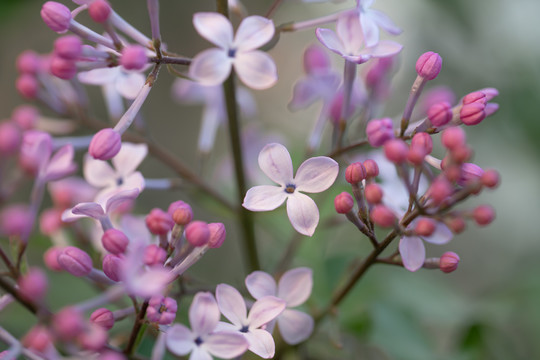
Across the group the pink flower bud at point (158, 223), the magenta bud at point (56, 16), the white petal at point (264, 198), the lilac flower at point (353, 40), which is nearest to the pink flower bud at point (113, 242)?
the pink flower bud at point (158, 223)

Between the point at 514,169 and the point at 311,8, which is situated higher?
the point at 311,8

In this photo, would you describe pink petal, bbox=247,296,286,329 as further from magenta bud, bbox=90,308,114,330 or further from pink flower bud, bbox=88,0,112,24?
pink flower bud, bbox=88,0,112,24

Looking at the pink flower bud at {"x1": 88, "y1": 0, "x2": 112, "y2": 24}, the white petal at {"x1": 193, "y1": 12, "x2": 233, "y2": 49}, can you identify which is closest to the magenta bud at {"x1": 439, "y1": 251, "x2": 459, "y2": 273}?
the white petal at {"x1": 193, "y1": 12, "x2": 233, "y2": 49}

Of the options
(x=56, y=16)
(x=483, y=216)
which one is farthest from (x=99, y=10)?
(x=483, y=216)

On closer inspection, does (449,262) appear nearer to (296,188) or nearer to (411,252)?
(411,252)

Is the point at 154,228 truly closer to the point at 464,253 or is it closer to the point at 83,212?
→ the point at 83,212

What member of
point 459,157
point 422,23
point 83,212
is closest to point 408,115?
point 459,157

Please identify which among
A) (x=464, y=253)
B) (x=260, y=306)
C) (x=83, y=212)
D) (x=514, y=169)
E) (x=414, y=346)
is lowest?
(x=464, y=253)
